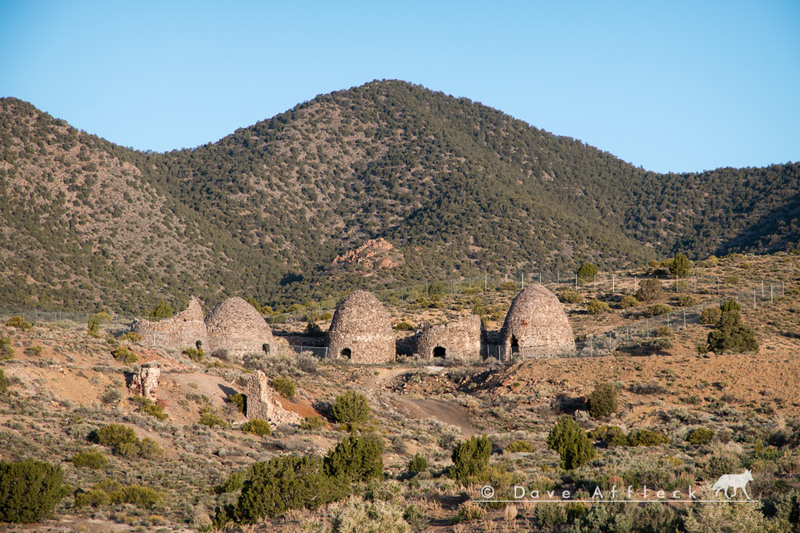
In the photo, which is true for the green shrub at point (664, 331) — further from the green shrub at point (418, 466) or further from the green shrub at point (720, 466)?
the green shrub at point (720, 466)

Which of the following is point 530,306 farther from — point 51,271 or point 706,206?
point 706,206

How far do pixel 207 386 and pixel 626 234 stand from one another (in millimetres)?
67527

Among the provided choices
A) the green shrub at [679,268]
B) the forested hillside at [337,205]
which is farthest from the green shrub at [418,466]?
the forested hillside at [337,205]

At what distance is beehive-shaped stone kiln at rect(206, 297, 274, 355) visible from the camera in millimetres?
35562

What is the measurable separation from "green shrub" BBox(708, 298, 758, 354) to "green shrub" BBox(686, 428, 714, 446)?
10.2m

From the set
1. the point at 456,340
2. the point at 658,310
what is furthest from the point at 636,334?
the point at 456,340

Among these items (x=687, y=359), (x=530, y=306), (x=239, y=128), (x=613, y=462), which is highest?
(x=239, y=128)

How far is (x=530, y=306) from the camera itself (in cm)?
3700

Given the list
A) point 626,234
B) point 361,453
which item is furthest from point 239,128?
point 361,453

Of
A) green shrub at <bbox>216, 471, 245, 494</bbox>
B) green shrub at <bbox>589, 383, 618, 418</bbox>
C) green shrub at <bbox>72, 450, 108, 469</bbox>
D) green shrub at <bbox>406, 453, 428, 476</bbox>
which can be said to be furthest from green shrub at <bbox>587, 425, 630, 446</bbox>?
green shrub at <bbox>72, 450, 108, 469</bbox>

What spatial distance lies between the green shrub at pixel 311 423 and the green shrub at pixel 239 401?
2.00 m

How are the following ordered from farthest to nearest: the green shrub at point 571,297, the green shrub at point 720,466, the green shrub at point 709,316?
the green shrub at point 571,297 < the green shrub at point 709,316 < the green shrub at point 720,466

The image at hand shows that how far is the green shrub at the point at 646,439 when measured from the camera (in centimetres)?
2369

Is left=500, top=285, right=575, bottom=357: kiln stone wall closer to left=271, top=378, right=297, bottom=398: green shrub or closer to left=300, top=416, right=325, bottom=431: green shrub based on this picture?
left=271, top=378, right=297, bottom=398: green shrub
